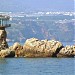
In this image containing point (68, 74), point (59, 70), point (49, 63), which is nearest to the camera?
point (68, 74)

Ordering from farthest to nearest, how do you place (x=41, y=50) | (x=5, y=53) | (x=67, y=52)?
(x=67, y=52) → (x=41, y=50) → (x=5, y=53)

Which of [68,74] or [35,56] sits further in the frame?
[35,56]

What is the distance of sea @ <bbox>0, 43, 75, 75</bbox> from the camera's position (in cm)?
7431

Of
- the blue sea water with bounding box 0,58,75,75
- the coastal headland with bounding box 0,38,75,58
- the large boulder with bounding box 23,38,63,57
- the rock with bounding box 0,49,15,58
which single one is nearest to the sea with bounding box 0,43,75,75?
the blue sea water with bounding box 0,58,75,75

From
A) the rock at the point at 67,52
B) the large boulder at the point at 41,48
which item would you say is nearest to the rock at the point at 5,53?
the large boulder at the point at 41,48

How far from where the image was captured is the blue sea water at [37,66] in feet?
244

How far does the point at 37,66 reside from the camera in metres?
81.2

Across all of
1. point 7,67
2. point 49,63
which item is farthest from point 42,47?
point 7,67

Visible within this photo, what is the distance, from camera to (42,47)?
91.8m

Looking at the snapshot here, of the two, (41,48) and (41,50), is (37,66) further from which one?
(41,48)

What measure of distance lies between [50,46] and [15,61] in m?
6.01

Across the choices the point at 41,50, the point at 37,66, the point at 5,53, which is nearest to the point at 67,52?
the point at 41,50

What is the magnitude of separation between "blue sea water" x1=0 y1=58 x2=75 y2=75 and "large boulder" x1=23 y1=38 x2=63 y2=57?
222 centimetres

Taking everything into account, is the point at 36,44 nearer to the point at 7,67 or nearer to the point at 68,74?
the point at 7,67
